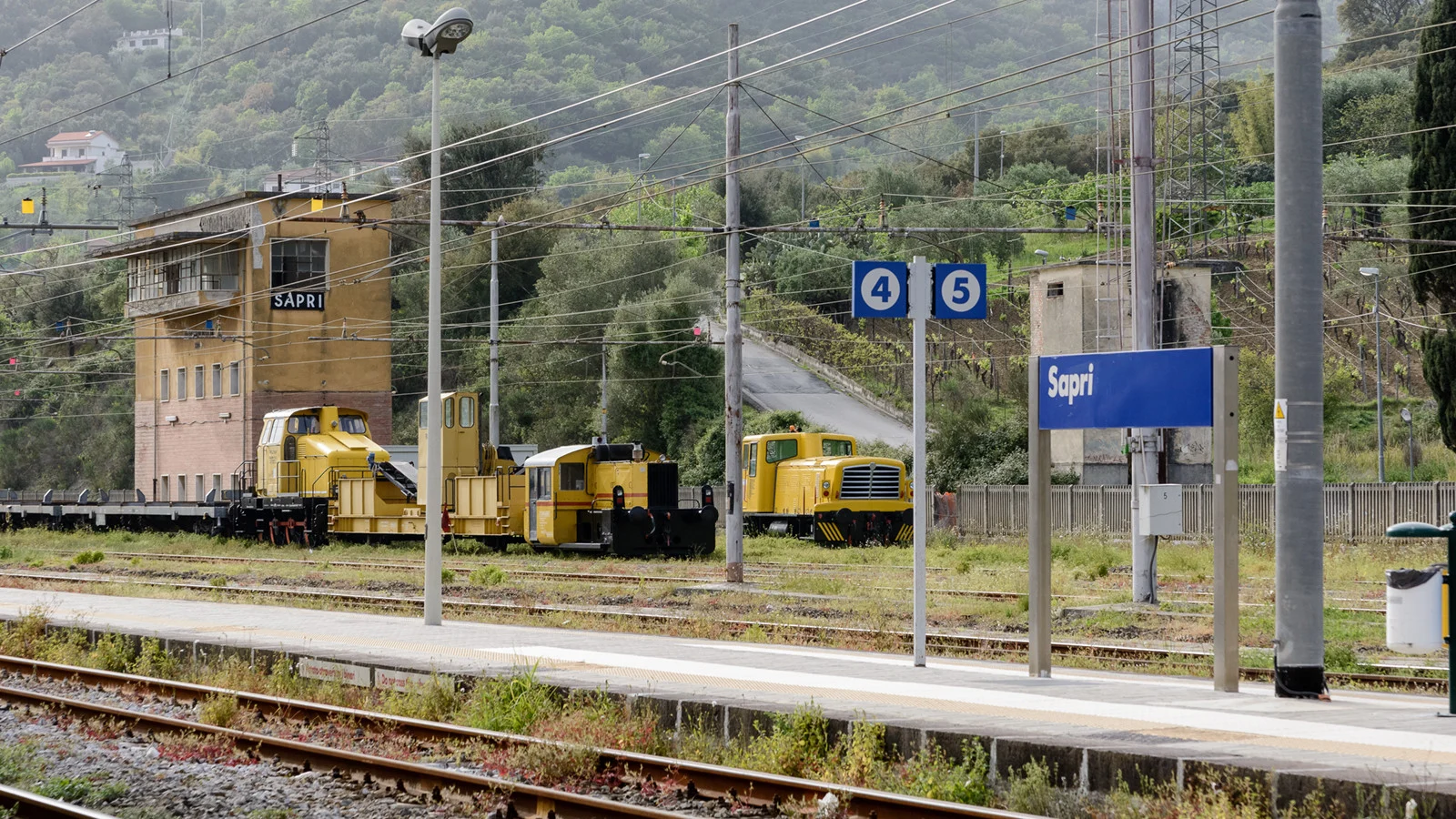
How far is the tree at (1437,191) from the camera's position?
121 feet

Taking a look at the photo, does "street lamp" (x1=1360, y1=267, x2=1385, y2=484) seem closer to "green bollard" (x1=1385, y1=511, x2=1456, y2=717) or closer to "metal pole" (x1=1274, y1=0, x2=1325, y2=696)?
"metal pole" (x1=1274, y1=0, x2=1325, y2=696)

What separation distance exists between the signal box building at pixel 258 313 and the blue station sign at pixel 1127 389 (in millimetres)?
46812

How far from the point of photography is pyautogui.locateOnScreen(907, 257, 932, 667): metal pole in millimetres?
13336

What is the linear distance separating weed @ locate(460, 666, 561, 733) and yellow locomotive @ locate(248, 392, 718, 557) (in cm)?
2024

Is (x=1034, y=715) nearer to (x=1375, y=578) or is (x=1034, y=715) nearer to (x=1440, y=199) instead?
(x=1375, y=578)

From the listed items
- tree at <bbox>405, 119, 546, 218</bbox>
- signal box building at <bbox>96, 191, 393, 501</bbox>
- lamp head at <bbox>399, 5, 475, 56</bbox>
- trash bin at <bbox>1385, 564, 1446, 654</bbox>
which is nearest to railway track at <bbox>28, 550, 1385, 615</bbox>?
trash bin at <bbox>1385, 564, 1446, 654</bbox>

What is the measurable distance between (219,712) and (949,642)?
8460mm

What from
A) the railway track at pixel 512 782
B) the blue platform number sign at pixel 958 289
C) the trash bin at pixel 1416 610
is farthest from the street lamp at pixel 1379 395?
the railway track at pixel 512 782

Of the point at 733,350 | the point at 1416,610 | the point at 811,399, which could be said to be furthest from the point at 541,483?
the point at 811,399

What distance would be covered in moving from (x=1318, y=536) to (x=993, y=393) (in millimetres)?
54389

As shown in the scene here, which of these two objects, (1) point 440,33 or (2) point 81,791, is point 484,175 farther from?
(2) point 81,791

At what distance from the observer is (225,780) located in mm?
10492

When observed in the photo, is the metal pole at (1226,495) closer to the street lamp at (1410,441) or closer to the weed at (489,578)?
the weed at (489,578)

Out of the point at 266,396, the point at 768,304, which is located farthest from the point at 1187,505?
the point at 768,304
